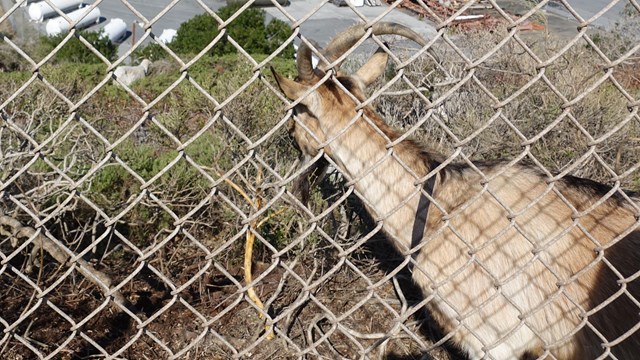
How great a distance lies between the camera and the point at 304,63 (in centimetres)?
356

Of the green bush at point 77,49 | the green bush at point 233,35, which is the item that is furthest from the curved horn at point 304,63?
the green bush at point 77,49

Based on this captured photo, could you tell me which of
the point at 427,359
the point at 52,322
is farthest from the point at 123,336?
the point at 427,359

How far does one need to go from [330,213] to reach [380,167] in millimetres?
1296

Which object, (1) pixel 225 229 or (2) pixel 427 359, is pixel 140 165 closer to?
(1) pixel 225 229

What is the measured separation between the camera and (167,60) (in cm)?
1502

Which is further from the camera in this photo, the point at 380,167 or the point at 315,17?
the point at 315,17

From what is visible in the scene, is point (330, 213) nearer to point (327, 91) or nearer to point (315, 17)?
point (327, 91)

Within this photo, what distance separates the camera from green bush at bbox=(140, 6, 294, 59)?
15.1m

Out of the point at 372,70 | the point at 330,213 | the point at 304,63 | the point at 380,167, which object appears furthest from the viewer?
the point at 330,213

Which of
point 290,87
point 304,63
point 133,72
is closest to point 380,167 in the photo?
point 304,63

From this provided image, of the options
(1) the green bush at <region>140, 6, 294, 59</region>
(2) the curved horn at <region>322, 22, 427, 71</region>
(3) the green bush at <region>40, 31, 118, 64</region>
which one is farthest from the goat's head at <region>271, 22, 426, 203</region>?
(3) the green bush at <region>40, 31, 118, 64</region>

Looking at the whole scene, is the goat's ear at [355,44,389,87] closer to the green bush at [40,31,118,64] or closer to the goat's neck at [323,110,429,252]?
the goat's neck at [323,110,429,252]

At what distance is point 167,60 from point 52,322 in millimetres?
11107

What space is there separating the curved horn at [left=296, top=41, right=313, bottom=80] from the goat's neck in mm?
271
